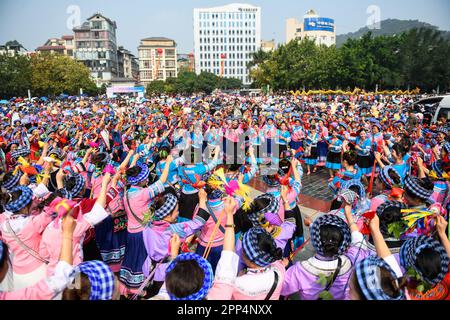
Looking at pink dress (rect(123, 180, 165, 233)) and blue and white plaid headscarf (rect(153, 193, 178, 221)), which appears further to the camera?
pink dress (rect(123, 180, 165, 233))

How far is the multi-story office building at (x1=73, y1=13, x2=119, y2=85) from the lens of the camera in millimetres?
86438

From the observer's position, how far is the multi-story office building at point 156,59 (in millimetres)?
108938

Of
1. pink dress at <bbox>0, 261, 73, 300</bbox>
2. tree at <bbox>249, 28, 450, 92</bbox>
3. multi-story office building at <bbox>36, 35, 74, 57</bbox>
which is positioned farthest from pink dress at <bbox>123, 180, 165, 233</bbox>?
multi-story office building at <bbox>36, 35, 74, 57</bbox>

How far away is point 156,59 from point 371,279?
115m

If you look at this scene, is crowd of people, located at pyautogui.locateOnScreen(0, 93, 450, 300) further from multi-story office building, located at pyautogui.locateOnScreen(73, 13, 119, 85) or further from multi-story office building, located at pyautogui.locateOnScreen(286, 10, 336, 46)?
multi-story office building, located at pyautogui.locateOnScreen(286, 10, 336, 46)

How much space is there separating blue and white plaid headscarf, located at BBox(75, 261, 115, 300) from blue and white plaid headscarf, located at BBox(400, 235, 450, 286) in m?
1.94

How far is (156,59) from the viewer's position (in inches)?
4289

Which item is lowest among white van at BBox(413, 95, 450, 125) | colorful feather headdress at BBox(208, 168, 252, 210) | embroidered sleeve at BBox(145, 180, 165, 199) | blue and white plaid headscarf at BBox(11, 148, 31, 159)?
embroidered sleeve at BBox(145, 180, 165, 199)

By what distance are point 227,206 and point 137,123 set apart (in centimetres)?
1061

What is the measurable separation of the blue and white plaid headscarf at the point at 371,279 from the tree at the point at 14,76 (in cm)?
3919

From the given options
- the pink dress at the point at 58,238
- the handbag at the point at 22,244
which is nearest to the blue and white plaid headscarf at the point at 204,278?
the pink dress at the point at 58,238

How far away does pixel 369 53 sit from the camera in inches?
1834
